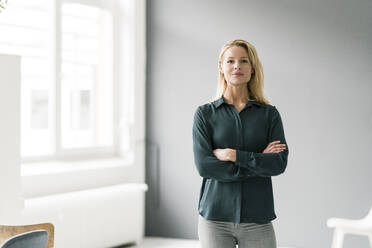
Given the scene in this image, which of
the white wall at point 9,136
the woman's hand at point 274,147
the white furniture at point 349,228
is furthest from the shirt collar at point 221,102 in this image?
the white furniture at point 349,228

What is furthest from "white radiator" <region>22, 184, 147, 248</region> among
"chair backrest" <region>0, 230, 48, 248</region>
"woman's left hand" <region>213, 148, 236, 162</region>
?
"woman's left hand" <region>213, 148, 236, 162</region>

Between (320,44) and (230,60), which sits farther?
(320,44)

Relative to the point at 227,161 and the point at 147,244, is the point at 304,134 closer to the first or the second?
the point at 147,244

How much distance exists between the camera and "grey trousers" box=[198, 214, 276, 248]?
184 cm

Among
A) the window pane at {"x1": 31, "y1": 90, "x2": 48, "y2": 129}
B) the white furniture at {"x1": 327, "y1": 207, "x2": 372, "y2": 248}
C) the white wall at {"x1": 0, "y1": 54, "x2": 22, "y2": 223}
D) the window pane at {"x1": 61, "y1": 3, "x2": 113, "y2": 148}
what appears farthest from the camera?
the window pane at {"x1": 61, "y1": 3, "x2": 113, "y2": 148}

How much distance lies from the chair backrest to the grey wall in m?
2.50

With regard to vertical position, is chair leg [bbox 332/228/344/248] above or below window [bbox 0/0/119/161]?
below

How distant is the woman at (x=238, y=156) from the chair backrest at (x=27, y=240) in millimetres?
626

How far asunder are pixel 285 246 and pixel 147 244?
1154 millimetres

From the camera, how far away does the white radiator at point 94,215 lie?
3311mm

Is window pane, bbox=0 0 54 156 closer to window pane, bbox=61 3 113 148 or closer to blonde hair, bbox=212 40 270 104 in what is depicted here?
window pane, bbox=61 3 113 148

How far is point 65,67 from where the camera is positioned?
3.89 metres

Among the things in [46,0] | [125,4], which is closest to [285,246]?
[125,4]

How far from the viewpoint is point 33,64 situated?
3672 mm
